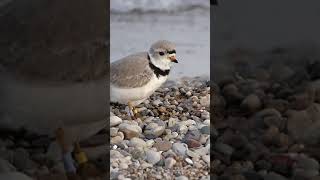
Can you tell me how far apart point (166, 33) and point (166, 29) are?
2 cm

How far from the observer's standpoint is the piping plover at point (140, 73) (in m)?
2.72

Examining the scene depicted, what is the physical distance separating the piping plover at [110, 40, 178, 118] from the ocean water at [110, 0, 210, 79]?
0.09 feet

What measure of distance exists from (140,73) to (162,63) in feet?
0.37

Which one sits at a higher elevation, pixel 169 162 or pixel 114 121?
pixel 114 121

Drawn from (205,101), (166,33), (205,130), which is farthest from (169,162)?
(166,33)

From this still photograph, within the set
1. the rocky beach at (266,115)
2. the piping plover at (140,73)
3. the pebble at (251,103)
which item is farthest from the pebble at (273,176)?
the piping plover at (140,73)

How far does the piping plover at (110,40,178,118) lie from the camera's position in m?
2.72

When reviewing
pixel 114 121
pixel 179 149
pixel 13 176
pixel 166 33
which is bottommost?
pixel 13 176

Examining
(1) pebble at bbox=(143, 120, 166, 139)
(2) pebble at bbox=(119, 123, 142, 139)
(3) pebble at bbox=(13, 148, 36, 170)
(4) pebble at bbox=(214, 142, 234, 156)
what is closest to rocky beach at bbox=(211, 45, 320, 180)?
(4) pebble at bbox=(214, 142, 234, 156)

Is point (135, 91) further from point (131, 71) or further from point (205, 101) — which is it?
point (205, 101)

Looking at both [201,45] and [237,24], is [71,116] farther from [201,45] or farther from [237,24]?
[237,24]

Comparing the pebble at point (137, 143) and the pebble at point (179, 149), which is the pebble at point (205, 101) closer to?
the pebble at point (179, 149)

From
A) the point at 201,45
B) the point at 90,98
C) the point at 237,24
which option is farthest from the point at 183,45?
the point at 90,98

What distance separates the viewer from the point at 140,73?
9.02 feet
